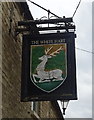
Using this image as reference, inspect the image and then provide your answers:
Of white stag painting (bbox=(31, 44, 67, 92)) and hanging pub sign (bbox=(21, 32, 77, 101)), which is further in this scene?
white stag painting (bbox=(31, 44, 67, 92))

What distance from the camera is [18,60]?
1073 cm

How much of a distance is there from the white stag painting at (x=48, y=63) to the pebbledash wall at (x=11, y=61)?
591 mm

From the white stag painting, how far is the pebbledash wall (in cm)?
59

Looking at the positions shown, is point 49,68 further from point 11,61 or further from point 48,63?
point 11,61

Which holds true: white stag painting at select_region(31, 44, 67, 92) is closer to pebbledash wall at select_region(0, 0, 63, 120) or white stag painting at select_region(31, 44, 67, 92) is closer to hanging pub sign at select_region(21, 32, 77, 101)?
hanging pub sign at select_region(21, 32, 77, 101)

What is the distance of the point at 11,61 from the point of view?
998 cm

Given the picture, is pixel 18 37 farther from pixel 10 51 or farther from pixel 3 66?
pixel 3 66

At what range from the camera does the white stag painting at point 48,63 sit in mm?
9336

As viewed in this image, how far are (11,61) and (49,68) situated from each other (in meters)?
1.01

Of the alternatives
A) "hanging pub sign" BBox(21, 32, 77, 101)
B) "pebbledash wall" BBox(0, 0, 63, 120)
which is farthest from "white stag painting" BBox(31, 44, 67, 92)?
"pebbledash wall" BBox(0, 0, 63, 120)

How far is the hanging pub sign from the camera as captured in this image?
922 cm

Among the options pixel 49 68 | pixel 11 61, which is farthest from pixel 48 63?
pixel 11 61

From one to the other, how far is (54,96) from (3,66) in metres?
1.26

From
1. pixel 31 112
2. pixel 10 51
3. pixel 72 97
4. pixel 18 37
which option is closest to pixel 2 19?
pixel 10 51
